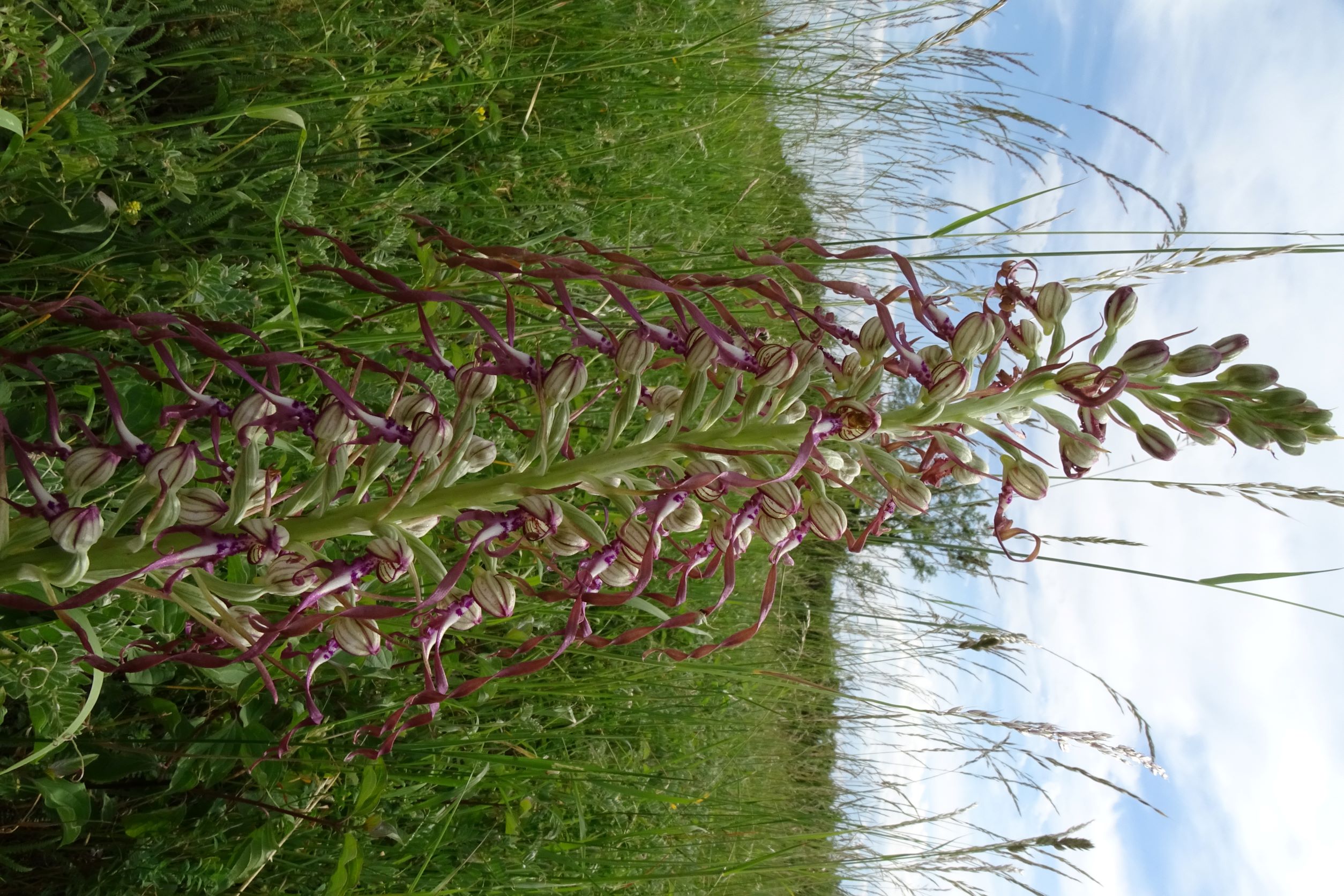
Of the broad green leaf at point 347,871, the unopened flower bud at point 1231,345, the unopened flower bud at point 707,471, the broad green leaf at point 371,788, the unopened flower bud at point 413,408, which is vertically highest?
the unopened flower bud at point 1231,345

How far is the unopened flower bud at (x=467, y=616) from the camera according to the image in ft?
4.52

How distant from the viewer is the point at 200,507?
120cm

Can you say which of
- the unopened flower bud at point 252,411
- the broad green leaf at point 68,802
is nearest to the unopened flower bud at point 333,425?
the unopened flower bud at point 252,411

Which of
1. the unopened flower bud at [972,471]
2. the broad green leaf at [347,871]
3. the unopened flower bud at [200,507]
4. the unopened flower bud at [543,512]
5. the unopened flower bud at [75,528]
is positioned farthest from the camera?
the broad green leaf at [347,871]

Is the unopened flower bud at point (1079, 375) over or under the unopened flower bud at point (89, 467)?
over

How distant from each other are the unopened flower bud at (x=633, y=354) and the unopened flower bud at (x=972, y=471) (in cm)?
61

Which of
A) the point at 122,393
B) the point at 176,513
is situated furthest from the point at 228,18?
the point at 176,513

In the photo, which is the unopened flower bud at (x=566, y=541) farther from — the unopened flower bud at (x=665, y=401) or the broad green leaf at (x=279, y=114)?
the broad green leaf at (x=279, y=114)

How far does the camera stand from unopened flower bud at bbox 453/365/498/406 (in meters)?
1.40

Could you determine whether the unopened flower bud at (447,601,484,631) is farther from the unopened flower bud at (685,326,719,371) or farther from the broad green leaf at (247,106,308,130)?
the broad green leaf at (247,106,308,130)

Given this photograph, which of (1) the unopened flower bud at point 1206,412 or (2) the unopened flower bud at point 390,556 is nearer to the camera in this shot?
(2) the unopened flower bud at point 390,556

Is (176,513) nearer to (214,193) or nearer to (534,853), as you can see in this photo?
(214,193)

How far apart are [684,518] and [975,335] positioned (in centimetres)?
59

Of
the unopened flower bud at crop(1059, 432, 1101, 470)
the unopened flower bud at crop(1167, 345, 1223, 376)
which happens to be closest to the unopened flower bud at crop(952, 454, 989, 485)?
the unopened flower bud at crop(1059, 432, 1101, 470)
